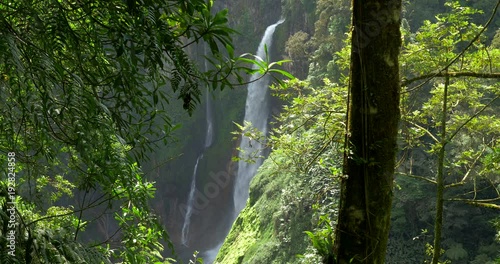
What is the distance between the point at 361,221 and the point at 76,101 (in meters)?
1.03

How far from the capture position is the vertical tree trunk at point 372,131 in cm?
149

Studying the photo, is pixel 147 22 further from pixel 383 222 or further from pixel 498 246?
pixel 498 246

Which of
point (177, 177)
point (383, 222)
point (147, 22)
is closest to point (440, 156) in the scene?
point (383, 222)

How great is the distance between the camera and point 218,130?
2256cm

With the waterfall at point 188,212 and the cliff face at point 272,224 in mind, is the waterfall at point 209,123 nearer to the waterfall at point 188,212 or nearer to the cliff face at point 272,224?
the waterfall at point 188,212

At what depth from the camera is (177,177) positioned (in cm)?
2223

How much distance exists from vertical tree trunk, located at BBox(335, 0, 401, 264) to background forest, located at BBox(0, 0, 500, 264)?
240 millimetres

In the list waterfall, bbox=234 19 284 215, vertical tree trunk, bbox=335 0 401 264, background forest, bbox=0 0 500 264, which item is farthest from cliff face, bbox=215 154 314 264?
vertical tree trunk, bbox=335 0 401 264

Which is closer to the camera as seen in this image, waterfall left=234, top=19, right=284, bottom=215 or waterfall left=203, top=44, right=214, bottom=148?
waterfall left=234, top=19, right=284, bottom=215

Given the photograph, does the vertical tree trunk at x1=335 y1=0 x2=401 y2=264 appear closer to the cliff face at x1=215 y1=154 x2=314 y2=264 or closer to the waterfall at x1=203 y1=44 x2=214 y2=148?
the cliff face at x1=215 y1=154 x2=314 y2=264

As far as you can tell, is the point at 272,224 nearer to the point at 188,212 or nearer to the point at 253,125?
the point at 253,125

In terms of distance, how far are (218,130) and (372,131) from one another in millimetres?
21149

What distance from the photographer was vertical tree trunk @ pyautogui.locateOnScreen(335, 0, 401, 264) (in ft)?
4.90

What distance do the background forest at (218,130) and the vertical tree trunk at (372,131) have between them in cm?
24
